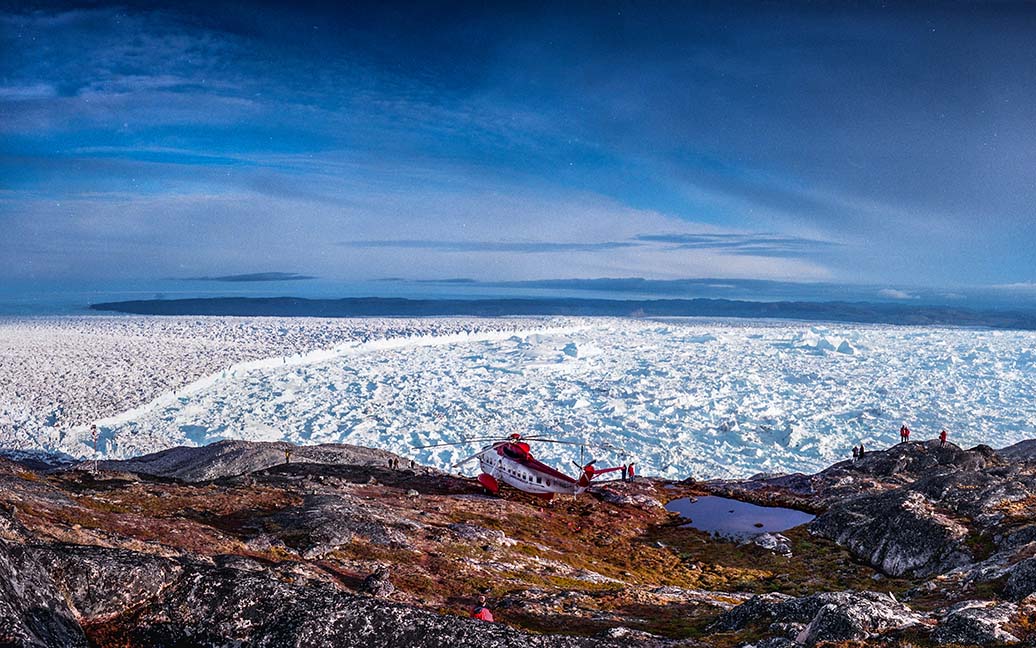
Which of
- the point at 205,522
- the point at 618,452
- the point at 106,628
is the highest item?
the point at 106,628

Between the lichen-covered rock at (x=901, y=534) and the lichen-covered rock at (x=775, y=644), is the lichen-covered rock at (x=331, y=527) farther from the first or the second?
the lichen-covered rock at (x=901, y=534)

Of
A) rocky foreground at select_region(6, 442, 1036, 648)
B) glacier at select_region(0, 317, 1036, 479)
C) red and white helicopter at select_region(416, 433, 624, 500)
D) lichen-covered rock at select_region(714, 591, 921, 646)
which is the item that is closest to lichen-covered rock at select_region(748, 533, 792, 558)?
rocky foreground at select_region(6, 442, 1036, 648)

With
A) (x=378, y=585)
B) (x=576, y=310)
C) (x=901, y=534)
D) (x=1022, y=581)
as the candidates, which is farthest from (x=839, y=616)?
(x=576, y=310)

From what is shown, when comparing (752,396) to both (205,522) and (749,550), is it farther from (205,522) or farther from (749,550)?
(205,522)

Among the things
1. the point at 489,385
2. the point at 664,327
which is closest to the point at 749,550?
the point at 489,385

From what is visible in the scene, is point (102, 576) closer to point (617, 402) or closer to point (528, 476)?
point (528, 476)
